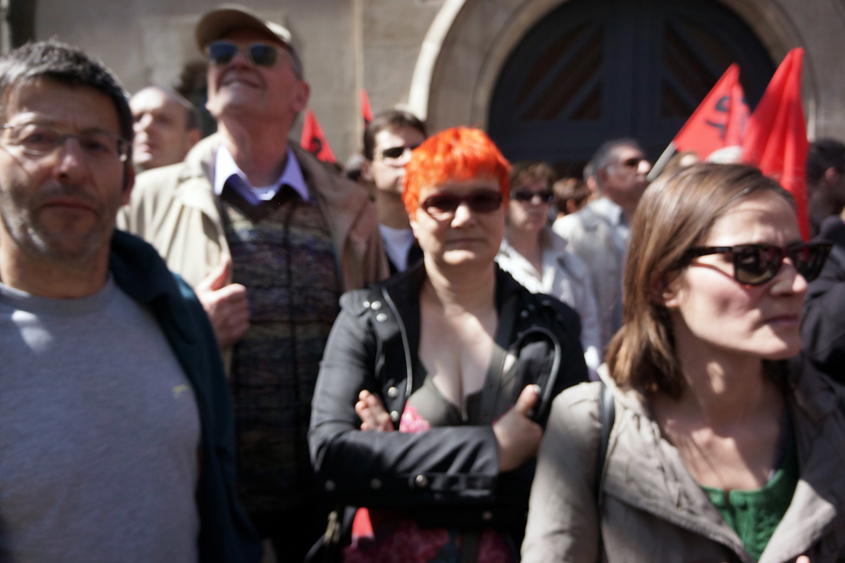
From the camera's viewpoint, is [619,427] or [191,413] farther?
[191,413]

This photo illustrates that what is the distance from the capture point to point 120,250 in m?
1.90

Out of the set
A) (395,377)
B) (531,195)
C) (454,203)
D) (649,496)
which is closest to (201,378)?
(395,377)

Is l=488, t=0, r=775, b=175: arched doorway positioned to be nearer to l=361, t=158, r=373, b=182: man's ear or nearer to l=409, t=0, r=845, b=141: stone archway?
l=409, t=0, r=845, b=141: stone archway

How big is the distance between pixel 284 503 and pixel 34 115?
1.46m

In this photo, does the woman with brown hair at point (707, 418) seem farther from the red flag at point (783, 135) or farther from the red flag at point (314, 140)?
the red flag at point (314, 140)

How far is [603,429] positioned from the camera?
4.99ft

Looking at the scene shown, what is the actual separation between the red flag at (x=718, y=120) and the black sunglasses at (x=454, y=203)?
9.23 ft

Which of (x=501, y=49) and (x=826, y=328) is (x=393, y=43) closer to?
(x=501, y=49)

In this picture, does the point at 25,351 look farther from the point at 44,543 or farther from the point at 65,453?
the point at 44,543

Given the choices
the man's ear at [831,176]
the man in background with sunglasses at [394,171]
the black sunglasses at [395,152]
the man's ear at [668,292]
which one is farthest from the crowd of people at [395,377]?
the man's ear at [831,176]

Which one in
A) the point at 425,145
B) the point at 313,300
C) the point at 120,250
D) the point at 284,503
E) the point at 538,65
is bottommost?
the point at 284,503

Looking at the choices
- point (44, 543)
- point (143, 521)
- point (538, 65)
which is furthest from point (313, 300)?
point (538, 65)

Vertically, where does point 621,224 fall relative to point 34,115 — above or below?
below

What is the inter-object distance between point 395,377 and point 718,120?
3445 mm
